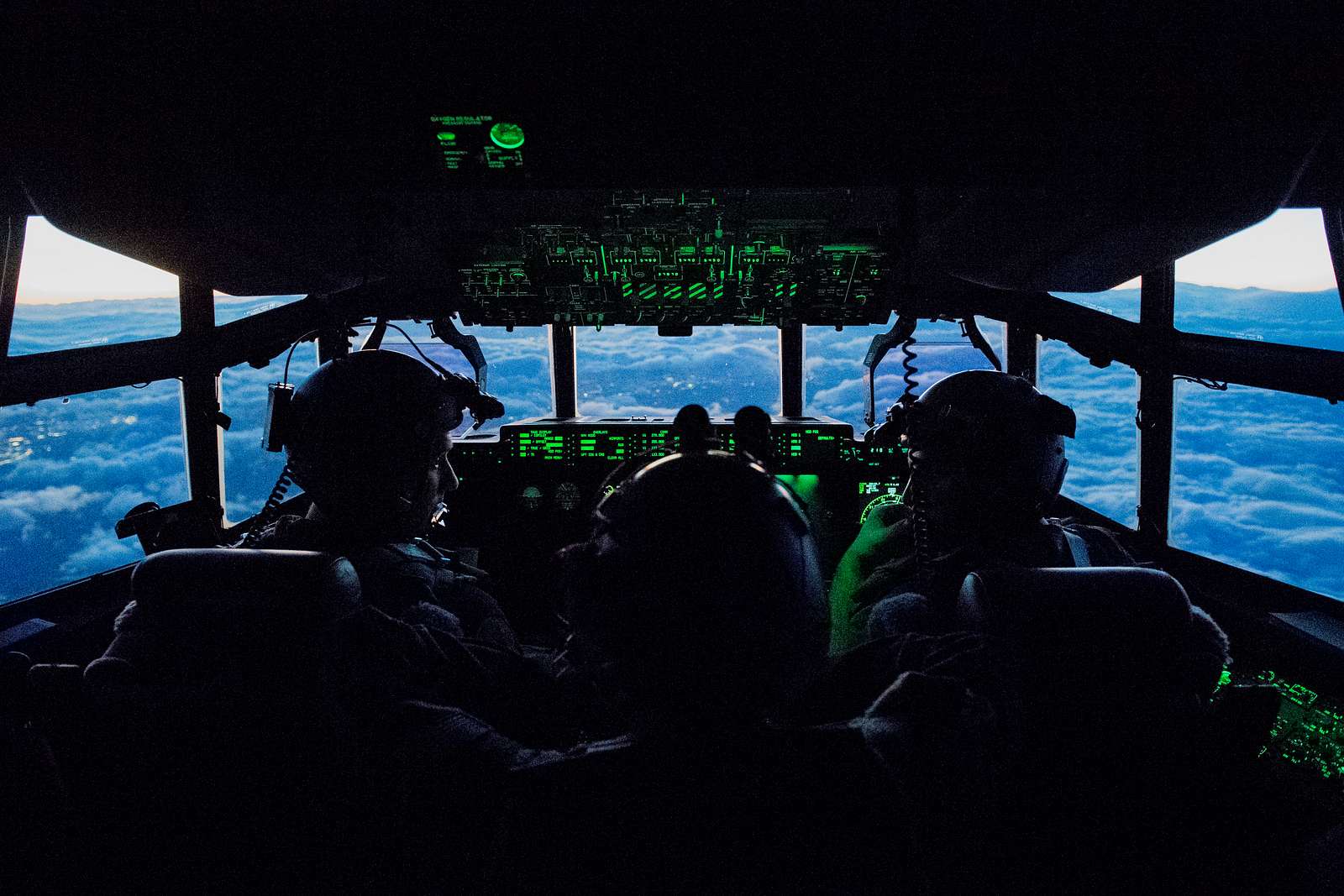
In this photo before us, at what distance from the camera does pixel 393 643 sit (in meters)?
0.68

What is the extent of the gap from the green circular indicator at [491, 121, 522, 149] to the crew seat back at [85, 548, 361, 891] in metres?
0.89

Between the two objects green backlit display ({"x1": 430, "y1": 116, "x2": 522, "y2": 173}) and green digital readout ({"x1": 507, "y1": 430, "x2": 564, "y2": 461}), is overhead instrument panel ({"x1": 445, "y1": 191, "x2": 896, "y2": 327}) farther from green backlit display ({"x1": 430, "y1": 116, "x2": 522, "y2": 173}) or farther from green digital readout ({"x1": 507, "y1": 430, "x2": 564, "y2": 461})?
green digital readout ({"x1": 507, "y1": 430, "x2": 564, "y2": 461})

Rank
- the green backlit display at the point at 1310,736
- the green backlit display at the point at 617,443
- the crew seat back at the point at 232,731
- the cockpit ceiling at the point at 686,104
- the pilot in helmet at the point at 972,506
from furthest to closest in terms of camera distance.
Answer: the green backlit display at the point at 617,443, the green backlit display at the point at 1310,736, the pilot in helmet at the point at 972,506, the cockpit ceiling at the point at 686,104, the crew seat back at the point at 232,731

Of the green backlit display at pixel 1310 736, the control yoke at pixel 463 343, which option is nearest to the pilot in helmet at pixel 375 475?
the control yoke at pixel 463 343

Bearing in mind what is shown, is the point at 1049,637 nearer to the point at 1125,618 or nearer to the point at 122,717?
the point at 1125,618

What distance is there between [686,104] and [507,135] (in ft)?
1.14

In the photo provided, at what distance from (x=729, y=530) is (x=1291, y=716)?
2285 millimetres

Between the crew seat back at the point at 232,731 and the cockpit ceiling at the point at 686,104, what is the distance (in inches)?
36.1

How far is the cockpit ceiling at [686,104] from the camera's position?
1192 millimetres

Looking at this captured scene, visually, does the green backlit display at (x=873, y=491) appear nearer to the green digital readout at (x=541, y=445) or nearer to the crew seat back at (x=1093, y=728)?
the green digital readout at (x=541, y=445)

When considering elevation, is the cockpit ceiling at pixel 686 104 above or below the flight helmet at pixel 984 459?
above

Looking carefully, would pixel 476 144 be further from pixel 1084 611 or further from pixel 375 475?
pixel 1084 611

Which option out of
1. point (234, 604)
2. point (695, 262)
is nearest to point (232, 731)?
point (234, 604)

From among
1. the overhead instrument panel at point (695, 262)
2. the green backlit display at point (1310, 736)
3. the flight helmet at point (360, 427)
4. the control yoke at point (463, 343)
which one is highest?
the overhead instrument panel at point (695, 262)
